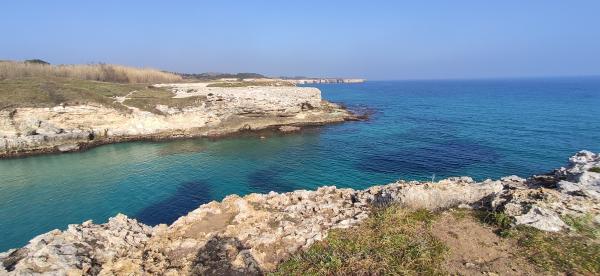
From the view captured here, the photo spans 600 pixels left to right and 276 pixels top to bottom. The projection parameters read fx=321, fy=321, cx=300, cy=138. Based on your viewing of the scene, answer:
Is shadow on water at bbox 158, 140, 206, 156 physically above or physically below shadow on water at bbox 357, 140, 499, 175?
above

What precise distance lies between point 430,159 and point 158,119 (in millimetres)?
41648

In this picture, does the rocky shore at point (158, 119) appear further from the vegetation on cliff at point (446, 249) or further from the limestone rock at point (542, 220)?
the limestone rock at point (542, 220)

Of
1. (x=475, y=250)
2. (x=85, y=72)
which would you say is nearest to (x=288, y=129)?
(x=475, y=250)

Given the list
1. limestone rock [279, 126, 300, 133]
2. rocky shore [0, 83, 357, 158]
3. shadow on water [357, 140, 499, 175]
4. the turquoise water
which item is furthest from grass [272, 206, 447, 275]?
rocky shore [0, 83, 357, 158]

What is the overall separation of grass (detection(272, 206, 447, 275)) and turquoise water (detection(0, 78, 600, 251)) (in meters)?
16.6

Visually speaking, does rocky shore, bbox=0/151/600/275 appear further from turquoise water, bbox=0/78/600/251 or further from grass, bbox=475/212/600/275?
turquoise water, bbox=0/78/600/251

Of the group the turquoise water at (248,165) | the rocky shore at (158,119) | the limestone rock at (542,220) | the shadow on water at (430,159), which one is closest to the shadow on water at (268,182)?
the turquoise water at (248,165)

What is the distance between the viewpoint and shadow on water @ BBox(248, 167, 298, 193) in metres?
28.7

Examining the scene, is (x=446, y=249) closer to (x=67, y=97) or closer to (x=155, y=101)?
(x=155, y=101)

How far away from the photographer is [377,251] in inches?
413

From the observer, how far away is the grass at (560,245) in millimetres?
9312

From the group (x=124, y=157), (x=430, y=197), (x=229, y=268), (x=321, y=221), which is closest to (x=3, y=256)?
(x=229, y=268)

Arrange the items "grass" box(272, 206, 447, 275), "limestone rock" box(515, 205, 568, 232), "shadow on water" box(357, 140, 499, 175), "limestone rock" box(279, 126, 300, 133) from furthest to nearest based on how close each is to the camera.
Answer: "limestone rock" box(279, 126, 300, 133) < "shadow on water" box(357, 140, 499, 175) < "limestone rock" box(515, 205, 568, 232) < "grass" box(272, 206, 447, 275)

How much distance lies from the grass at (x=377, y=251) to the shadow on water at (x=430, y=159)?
2119 centimetres
